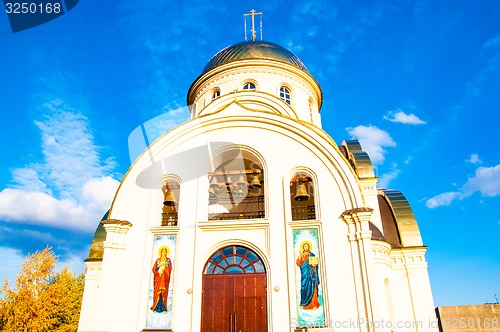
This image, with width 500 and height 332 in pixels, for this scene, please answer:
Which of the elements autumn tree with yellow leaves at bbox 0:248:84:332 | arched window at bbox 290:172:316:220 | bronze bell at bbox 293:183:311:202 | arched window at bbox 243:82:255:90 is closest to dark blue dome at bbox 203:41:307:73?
arched window at bbox 243:82:255:90

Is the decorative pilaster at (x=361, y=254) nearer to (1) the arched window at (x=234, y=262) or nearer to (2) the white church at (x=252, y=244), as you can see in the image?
(2) the white church at (x=252, y=244)

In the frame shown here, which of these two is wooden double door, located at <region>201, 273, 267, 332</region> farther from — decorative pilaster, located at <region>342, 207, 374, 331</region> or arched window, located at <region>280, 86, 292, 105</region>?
arched window, located at <region>280, 86, 292, 105</region>

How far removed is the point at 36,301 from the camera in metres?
21.2

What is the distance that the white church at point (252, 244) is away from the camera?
9844 mm

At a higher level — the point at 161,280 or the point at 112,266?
the point at 112,266

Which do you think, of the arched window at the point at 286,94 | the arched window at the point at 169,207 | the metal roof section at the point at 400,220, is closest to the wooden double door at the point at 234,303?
the arched window at the point at 169,207

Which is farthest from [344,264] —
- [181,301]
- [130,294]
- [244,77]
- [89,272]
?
[244,77]

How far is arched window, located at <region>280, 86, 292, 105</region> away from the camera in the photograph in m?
17.4

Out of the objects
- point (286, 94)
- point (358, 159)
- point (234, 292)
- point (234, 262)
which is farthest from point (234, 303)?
point (286, 94)

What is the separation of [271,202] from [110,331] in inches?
231

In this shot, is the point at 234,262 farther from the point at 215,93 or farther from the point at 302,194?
the point at 215,93

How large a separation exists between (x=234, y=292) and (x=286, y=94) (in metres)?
10.5

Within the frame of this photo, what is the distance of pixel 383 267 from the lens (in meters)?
11.8

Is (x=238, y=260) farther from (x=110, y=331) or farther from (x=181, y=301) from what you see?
(x=110, y=331)
